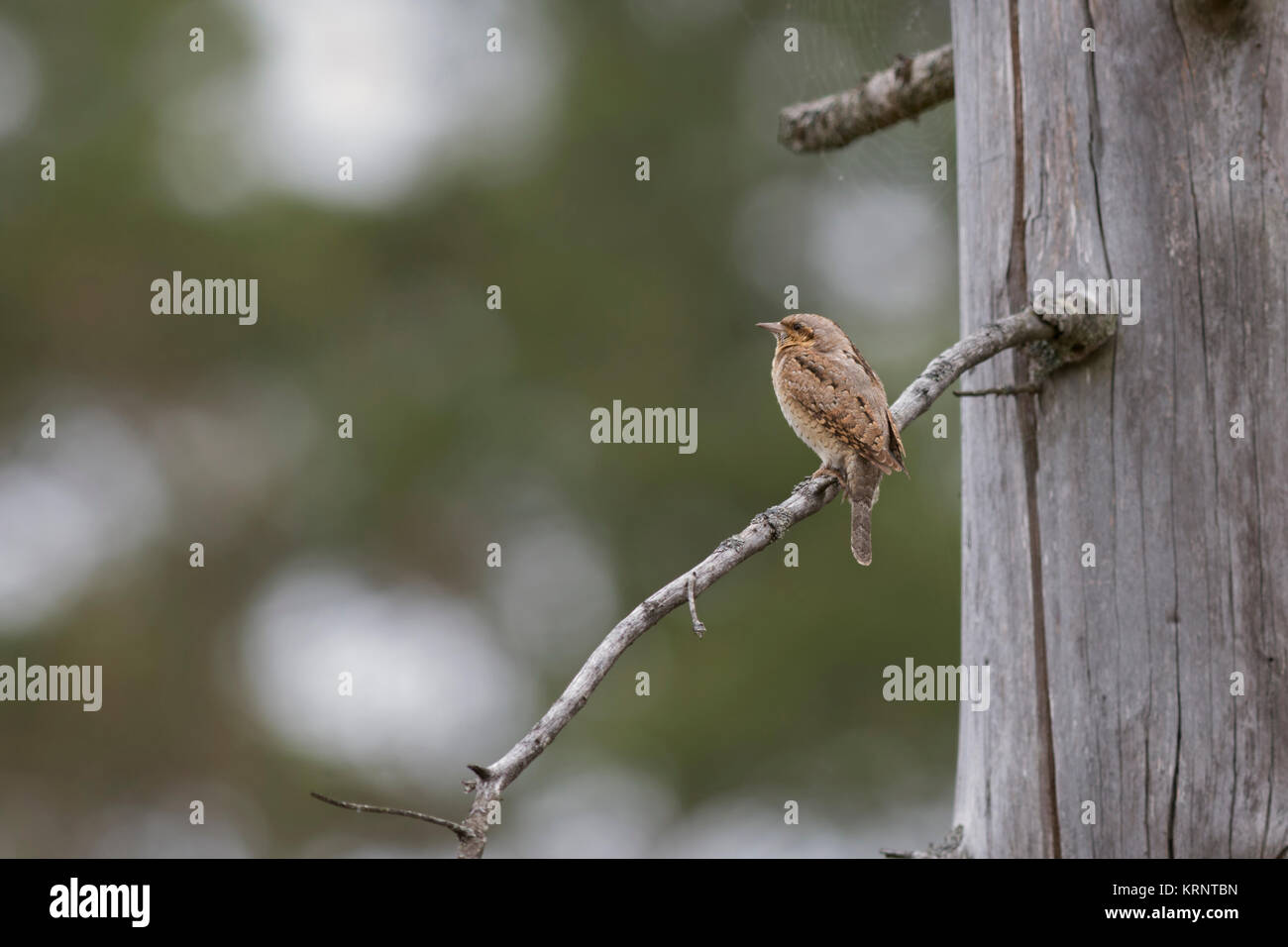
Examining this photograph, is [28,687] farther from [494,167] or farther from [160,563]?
[494,167]

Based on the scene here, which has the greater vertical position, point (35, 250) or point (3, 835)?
point (35, 250)

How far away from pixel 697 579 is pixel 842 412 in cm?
Answer: 178

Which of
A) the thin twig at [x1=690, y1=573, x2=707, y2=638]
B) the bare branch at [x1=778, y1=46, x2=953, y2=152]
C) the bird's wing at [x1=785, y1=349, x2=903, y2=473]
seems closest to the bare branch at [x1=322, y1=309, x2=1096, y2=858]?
the thin twig at [x1=690, y1=573, x2=707, y2=638]

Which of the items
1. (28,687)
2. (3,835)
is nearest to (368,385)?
(28,687)

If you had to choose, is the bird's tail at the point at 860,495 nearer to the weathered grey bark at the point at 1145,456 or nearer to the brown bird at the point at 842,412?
the brown bird at the point at 842,412

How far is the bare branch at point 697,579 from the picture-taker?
2000 mm

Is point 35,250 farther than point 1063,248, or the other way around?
point 35,250

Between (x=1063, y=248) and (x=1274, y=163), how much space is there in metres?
0.52

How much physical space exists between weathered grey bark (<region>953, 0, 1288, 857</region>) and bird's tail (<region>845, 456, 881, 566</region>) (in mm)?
632

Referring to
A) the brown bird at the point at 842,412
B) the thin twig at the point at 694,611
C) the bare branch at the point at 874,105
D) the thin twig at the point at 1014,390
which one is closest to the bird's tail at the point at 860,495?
the brown bird at the point at 842,412

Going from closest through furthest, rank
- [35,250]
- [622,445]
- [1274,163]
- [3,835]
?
[1274,163] → [3,835] → [35,250] → [622,445]

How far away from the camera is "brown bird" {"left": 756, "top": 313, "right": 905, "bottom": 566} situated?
13.0ft

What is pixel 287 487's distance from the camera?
539 inches

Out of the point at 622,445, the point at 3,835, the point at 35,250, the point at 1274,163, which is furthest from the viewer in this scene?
the point at 622,445
